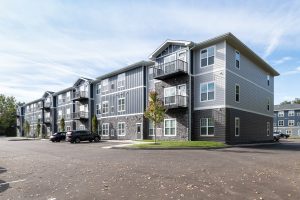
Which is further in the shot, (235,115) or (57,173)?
(235,115)

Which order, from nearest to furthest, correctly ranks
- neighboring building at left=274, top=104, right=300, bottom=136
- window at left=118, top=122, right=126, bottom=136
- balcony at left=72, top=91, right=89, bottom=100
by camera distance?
window at left=118, top=122, right=126, bottom=136 → balcony at left=72, top=91, right=89, bottom=100 → neighboring building at left=274, top=104, right=300, bottom=136

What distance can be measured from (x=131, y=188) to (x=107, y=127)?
32515 millimetres

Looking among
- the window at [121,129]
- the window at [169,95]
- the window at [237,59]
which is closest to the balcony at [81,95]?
the window at [121,129]

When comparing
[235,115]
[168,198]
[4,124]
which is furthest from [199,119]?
[4,124]

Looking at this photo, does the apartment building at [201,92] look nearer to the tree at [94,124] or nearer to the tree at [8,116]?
the tree at [94,124]

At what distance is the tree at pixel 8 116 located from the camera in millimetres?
90800

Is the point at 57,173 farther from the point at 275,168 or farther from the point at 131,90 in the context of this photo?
the point at 131,90

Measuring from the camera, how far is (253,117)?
29.1 meters

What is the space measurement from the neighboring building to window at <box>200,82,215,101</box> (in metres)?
57.2

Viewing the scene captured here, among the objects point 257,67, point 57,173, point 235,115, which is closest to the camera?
point 57,173

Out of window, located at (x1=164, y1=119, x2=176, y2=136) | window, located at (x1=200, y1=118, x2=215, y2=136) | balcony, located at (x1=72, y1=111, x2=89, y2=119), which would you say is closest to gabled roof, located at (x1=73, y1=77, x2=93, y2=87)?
balcony, located at (x1=72, y1=111, x2=89, y2=119)

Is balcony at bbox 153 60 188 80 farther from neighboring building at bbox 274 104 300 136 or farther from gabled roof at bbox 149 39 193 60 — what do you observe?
neighboring building at bbox 274 104 300 136

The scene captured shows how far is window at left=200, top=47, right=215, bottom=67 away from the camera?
25031 mm

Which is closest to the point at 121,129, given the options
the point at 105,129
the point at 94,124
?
→ the point at 105,129
